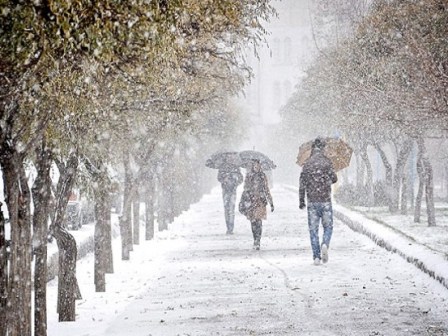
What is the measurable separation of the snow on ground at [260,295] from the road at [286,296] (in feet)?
0.04

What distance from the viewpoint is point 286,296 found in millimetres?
10883

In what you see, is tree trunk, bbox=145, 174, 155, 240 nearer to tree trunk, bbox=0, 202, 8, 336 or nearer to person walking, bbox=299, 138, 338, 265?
person walking, bbox=299, 138, 338, 265

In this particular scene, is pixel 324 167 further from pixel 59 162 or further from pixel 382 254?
pixel 59 162

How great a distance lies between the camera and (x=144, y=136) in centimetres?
1641

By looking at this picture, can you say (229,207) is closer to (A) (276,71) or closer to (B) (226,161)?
(B) (226,161)

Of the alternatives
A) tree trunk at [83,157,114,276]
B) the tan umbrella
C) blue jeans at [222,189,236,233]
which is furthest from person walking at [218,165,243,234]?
tree trunk at [83,157,114,276]

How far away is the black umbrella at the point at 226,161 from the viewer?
2241 centimetres

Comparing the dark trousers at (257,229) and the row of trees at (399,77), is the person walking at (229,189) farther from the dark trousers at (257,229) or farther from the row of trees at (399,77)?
the dark trousers at (257,229)

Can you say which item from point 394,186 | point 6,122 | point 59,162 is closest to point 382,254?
point 59,162

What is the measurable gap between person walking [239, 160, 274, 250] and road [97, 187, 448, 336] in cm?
52

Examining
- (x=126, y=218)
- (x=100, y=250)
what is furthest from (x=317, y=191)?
(x=126, y=218)

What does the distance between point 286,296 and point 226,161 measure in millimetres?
12035

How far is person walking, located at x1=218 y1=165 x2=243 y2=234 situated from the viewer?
21628 mm

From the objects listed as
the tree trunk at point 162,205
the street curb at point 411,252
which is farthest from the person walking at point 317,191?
the tree trunk at point 162,205
